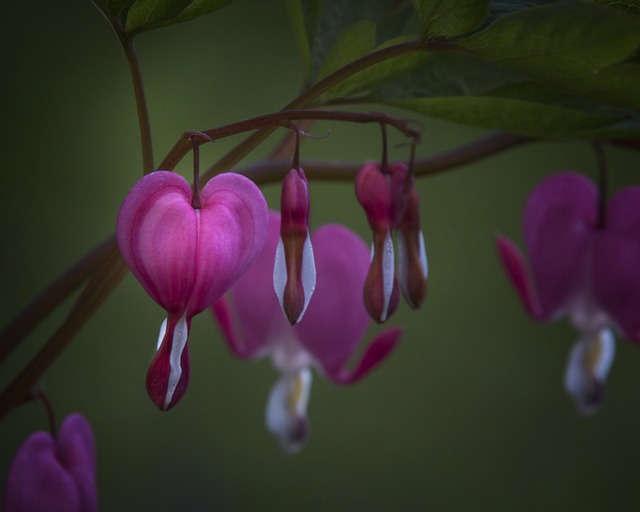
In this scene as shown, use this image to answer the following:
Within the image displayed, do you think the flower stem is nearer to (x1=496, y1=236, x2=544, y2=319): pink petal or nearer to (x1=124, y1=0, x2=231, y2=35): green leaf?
(x1=124, y1=0, x2=231, y2=35): green leaf

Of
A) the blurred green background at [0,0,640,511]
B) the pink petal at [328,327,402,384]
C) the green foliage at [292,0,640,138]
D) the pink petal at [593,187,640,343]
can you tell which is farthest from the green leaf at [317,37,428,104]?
the blurred green background at [0,0,640,511]

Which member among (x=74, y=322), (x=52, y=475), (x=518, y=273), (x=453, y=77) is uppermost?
(x=453, y=77)

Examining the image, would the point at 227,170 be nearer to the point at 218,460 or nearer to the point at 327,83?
the point at 327,83

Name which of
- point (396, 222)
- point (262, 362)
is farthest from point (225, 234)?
point (262, 362)

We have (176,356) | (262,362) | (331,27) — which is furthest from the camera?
(262,362)

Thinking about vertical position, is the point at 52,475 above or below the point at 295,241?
below

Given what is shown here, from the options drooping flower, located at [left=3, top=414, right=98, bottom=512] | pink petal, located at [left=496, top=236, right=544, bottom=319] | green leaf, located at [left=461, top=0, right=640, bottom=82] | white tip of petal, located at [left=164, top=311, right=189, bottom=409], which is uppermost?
green leaf, located at [left=461, top=0, right=640, bottom=82]

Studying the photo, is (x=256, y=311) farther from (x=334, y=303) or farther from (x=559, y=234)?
(x=559, y=234)
